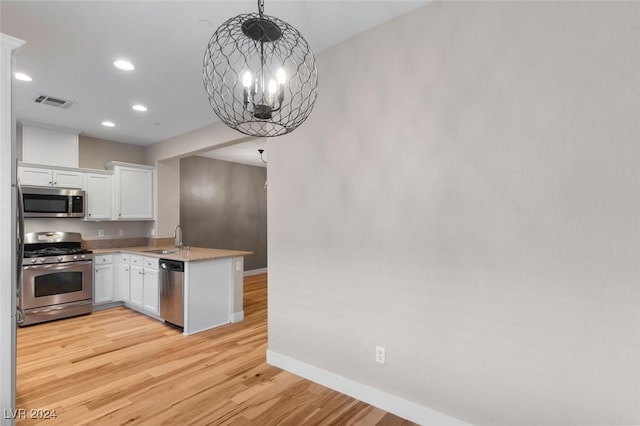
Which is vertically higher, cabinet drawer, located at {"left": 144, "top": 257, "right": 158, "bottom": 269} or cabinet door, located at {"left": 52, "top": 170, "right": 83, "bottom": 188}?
cabinet door, located at {"left": 52, "top": 170, "right": 83, "bottom": 188}

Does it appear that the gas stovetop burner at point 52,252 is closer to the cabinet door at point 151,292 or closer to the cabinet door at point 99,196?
the cabinet door at point 99,196

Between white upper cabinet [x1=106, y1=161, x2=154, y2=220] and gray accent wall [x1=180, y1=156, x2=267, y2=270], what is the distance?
84cm

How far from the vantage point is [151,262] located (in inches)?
171

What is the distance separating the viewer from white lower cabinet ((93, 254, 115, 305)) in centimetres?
471

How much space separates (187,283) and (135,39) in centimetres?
254

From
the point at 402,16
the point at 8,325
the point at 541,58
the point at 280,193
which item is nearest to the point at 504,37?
the point at 541,58

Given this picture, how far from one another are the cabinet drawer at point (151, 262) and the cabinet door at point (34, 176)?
1791mm

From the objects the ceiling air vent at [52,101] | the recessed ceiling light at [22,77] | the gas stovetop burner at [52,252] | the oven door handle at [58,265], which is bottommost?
the oven door handle at [58,265]

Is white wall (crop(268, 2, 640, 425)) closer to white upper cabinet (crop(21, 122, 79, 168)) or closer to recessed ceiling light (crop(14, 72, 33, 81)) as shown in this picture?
recessed ceiling light (crop(14, 72, 33, 81))

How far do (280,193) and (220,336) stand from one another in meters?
1.98

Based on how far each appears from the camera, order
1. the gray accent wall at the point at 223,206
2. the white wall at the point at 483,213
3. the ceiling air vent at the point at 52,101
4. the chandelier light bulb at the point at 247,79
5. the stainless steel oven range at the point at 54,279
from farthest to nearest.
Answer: the gray accent wall at the point at 223,206 < the stainless steel oven range at the point at 54,279 < the ceiling air vent at the point at 52,101 < the white wall at the point at 483,213 < the chandelier light bulb at the point at 247,79

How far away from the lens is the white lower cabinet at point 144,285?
4252 mm

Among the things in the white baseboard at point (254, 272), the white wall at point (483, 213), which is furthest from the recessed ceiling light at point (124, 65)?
the white baseboard at point (254, 272)

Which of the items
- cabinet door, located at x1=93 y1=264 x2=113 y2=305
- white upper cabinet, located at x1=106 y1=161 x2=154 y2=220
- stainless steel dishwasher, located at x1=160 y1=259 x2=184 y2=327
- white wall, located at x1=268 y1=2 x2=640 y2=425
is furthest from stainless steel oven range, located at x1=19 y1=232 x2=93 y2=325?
white wall, located at x1=268 y1=2 x2=640 y2=425
